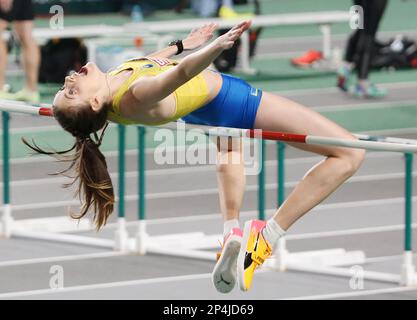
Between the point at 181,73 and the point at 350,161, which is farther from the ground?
the point at 181,73

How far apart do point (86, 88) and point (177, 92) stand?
427mm

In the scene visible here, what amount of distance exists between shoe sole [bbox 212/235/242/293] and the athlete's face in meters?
0.95

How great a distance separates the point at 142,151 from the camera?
9227 millimetres

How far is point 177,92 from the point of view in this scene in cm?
661

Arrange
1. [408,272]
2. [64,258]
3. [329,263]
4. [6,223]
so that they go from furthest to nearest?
[6,223]
[64,258]
[329,263]
[408,272]

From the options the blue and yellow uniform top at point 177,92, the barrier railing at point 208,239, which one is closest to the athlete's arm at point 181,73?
the blue and yellow uniform top at point 177,92

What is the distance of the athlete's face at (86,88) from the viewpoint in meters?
6.67

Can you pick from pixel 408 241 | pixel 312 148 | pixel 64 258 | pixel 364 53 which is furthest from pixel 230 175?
pixel 364 53

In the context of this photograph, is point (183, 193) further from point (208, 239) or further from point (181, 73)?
point (181, 73)

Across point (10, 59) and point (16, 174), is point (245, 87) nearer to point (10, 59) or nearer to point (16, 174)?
point (16, 174)

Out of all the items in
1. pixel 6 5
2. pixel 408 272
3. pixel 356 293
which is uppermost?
pixel 6 5

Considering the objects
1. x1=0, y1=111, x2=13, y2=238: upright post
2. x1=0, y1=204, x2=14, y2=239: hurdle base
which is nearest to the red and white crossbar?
x1=0, y1=111, x2=13, y2=238: upright post

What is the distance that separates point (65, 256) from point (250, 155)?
4.53ft
